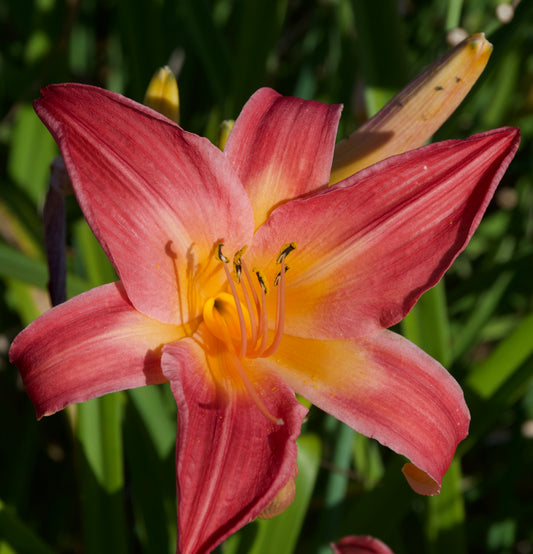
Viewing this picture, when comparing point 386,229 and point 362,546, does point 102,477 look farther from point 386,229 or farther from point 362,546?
point 386,229

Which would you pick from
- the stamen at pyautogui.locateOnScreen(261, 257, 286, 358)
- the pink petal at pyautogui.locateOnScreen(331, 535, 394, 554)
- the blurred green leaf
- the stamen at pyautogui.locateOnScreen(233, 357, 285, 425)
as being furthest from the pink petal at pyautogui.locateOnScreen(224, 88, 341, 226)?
the blurred green leaf

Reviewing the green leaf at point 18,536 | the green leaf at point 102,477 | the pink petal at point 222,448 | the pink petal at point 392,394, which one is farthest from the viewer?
the green leaf at point 102,477

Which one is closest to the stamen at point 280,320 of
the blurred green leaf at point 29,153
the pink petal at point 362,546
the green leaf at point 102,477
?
the pink petal at point 362,546

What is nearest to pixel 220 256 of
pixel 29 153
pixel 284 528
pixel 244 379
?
pixel 244 379

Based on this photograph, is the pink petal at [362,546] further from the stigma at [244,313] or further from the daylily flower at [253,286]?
the stigma at [244,313]

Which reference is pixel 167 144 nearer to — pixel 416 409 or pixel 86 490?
pixel 416 409

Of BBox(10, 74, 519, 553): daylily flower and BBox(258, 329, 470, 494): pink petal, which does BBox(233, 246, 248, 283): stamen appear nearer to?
BBox(10, 74, 519, 553): daylily flower

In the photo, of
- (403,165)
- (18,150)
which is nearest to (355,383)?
(403,165)
